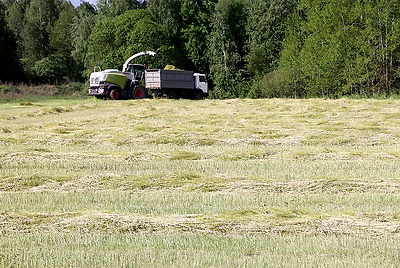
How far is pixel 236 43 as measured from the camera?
6197cm

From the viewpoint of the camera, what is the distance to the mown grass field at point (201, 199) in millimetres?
5008

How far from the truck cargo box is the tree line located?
8.71m

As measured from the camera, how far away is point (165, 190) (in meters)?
8.31

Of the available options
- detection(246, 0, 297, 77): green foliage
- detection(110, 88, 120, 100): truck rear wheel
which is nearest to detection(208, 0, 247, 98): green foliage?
detection(246, 0, 297, 77): green foliage

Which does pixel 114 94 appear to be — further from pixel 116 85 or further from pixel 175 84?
pixel 175 84

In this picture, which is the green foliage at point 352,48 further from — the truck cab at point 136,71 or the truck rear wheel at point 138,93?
the truck rear wheel at point 138,93

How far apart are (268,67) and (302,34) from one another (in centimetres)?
855

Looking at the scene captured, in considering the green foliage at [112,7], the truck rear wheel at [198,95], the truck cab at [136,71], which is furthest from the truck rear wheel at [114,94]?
the green foliage at [112,7]

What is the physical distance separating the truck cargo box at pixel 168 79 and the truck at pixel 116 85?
117cm

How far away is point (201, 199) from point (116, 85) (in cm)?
2642

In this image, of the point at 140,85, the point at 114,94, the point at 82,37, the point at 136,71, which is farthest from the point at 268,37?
the point at 114,94

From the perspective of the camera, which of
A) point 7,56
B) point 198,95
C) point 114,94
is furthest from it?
point 7,56

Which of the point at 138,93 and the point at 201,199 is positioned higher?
the point at 138,93

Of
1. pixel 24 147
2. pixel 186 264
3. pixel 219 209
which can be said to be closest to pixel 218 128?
pixel 24 147
